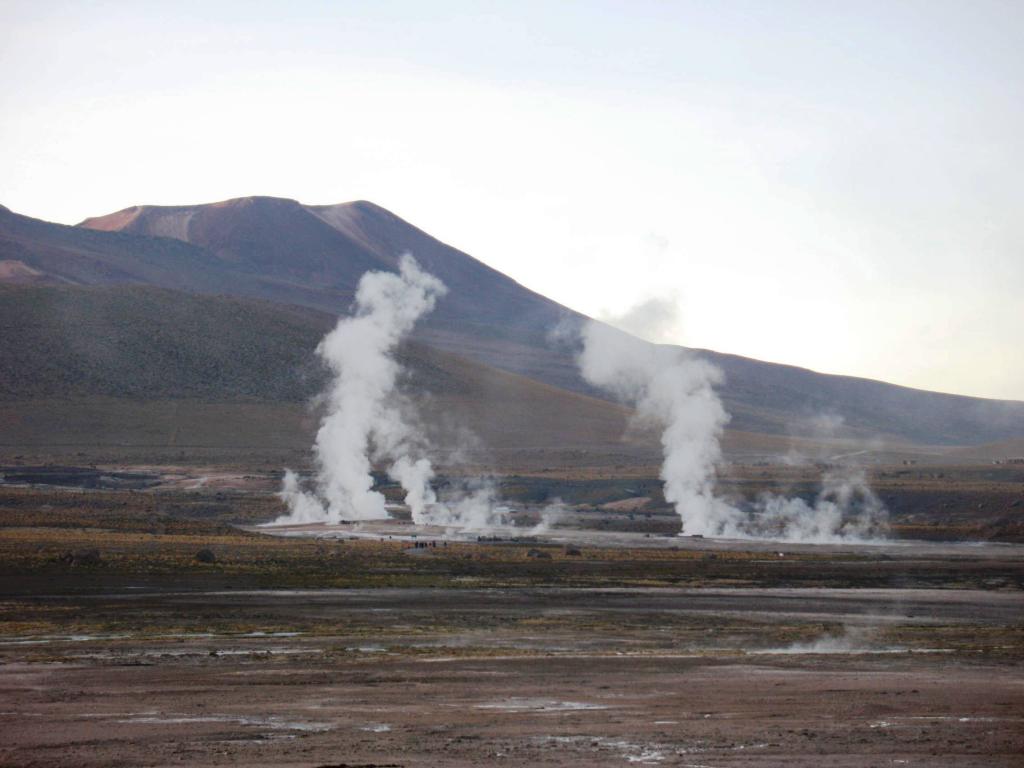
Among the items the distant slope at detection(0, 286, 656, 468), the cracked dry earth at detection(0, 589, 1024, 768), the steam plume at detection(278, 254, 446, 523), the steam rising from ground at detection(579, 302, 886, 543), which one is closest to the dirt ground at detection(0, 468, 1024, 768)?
the cracked dry earth at detection(0, 589, 1024, 768)

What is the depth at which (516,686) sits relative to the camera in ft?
84.6

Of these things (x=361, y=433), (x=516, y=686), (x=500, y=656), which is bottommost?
(x=500, y=656)

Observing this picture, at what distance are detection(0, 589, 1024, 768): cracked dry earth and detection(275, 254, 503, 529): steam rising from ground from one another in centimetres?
4828

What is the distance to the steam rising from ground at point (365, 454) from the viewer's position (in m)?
90.2

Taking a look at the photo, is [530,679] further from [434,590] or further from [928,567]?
[928,567]

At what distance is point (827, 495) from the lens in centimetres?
9612

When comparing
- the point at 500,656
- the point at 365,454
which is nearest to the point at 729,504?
the point at 365,454

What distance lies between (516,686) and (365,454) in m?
83.0

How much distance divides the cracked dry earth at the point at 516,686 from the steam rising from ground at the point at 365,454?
48.3 m

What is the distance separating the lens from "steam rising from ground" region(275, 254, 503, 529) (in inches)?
3553

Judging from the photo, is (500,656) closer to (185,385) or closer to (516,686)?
(516,686)

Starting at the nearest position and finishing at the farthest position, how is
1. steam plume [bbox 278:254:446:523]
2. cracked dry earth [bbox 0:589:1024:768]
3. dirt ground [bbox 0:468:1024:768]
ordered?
cracked dry earth [bbox 0:589:1024:768], dirt ground [bbox 0:468:1024:768], steam plume [bbox 278:254:446:523]

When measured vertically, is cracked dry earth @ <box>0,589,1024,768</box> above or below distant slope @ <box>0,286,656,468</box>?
below

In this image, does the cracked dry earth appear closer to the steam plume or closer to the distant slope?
the steam plume
